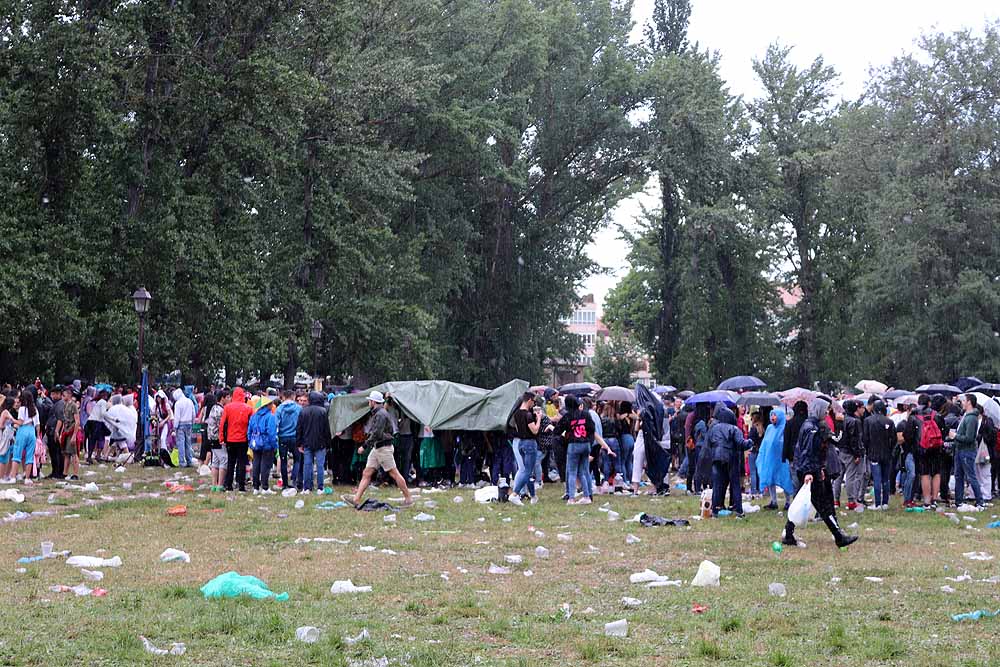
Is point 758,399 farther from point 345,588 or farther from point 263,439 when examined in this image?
point 345,588

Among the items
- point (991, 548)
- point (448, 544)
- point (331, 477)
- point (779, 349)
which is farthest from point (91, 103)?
point (779, 349)

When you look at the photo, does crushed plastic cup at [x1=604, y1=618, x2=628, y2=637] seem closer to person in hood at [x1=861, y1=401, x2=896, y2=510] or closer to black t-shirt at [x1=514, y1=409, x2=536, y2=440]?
Answer: black t-shirt at [x1=514, y1=409, x2=536, y2=440]

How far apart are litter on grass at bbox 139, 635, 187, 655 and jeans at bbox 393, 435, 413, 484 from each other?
13616 mm

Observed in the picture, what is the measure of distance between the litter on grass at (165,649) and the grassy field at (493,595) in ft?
0.16

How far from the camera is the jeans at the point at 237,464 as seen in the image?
19906mm

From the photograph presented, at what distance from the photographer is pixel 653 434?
65.7ft

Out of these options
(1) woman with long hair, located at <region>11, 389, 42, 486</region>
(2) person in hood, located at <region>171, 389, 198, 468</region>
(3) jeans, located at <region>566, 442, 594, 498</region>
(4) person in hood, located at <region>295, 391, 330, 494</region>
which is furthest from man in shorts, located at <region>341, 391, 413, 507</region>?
(2) person in hood, located at <region>171, 389, 198, 468</region>

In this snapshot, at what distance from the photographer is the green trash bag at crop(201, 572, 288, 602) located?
31.2 ft

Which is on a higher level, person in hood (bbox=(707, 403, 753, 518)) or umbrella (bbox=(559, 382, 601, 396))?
umbrella (bbox=(559, 382, 601, 396))

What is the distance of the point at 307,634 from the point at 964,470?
1230 cm

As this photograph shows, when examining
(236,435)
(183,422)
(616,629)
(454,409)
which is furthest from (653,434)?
(616,629)

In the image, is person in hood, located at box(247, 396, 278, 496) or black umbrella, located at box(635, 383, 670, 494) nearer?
person in hood, located at box(247, 396, 278, 496)

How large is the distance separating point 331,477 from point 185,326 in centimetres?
1344

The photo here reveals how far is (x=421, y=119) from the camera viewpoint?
45000 millimetres
